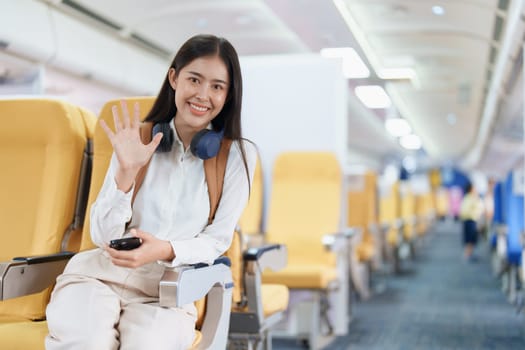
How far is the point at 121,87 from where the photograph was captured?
847 cm

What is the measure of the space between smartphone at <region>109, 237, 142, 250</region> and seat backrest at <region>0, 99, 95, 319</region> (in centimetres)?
75

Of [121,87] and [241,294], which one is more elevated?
[121,87]

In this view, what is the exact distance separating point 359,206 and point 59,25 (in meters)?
3.98

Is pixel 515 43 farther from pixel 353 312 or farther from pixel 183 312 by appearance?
pixel 183 312

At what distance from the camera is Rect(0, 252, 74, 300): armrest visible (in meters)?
2.43

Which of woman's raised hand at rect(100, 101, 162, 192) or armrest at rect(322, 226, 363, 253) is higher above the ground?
woman's raised hand at rect(100, 101, 162, 192)

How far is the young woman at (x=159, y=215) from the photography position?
2186 millimetres

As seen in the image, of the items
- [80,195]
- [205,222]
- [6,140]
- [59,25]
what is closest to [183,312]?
[205,222]

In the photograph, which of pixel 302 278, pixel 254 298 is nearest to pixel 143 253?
pixel 254 298

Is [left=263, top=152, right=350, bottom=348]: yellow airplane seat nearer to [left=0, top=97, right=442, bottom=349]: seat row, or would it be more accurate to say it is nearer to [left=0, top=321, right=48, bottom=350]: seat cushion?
[left=0, top=97, right=442, bottom=349]: seat row

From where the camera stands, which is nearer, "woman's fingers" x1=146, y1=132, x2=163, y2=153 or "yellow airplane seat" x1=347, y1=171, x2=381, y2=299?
"woman's fingers" x1=146, y1=132, x2=163, y2=153

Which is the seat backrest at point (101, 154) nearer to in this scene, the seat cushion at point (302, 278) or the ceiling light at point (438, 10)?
the seat cushion at point (302, 278)

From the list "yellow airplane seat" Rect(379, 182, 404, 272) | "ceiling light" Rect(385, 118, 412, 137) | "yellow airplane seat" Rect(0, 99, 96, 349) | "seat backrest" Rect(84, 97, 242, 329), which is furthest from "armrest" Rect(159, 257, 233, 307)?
"ceiling light" Rect(385, 118, 412, 137)

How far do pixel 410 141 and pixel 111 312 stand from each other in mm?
22504
